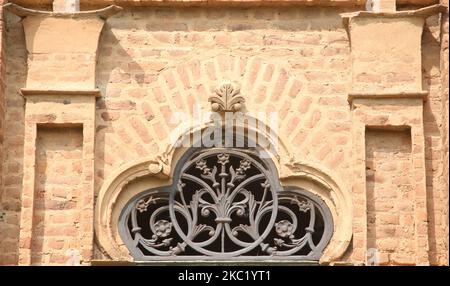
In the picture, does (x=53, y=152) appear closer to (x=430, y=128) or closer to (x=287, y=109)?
(x=287, y=109)

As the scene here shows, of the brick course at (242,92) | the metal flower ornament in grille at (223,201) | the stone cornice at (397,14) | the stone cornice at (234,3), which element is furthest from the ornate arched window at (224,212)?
the stone cornice at (397,14)

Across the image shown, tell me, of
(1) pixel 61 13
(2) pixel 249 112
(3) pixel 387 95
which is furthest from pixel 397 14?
(1) pixel 61 13

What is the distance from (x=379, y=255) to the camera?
1533cm

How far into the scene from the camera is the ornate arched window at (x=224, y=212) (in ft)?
50.8

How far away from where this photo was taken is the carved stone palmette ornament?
15.8 meters

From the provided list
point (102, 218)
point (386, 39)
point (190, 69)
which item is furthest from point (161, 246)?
point (386, 39)

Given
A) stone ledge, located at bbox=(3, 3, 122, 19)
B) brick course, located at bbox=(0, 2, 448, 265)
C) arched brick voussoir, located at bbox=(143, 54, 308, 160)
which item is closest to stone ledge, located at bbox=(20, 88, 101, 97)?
brick course, located at bbox=(0, 2, 448, 265)

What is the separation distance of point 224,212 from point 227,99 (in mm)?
954

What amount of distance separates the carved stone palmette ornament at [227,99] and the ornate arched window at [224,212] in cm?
34

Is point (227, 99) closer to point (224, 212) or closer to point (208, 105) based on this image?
point (208, 105)

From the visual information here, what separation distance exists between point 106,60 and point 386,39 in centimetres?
232

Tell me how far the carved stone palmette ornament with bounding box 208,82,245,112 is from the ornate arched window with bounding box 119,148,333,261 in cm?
34

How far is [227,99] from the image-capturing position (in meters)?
15.8

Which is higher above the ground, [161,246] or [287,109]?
[287,109]
